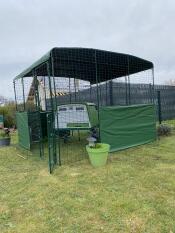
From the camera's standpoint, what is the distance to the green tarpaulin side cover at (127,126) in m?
6.54

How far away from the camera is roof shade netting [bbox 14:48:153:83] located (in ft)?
21.4

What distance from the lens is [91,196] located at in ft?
13.0

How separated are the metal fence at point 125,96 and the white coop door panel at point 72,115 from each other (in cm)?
294

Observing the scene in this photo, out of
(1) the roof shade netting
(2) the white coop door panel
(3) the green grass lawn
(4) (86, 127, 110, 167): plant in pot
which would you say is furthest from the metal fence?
(3) the green grass lawn

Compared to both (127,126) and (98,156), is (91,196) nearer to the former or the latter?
(98,156)

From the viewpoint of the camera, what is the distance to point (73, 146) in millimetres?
8086

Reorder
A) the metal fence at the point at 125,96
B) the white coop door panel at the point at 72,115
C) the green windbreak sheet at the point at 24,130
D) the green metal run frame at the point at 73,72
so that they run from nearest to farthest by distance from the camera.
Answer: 1. the green metal run frame at the point at 73,72
2. the white coop door panel at the point at 72,115
3. the green windbreak sheet at the point at 24,130
4. the metal fence at the point at 125,96

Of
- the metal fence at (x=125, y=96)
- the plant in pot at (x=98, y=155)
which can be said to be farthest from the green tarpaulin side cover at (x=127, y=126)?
the metal fence at (x=125, y=96)

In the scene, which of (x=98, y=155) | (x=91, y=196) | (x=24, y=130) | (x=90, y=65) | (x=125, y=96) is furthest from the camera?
(x=125, y=96)

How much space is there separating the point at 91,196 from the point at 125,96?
7.80 meters

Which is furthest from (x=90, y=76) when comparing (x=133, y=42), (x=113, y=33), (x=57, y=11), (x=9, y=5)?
(x=133, y=42)

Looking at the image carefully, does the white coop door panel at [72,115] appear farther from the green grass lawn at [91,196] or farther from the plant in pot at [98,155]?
the plant in pot at [98,155]

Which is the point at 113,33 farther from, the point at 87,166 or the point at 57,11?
the point at 87,166

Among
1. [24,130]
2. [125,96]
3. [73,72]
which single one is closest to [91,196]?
[24,130]
